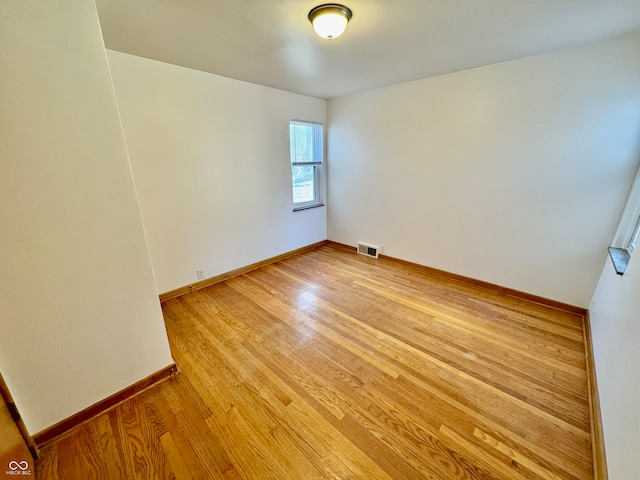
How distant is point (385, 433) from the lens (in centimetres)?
135

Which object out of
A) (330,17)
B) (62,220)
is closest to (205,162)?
(62,220)

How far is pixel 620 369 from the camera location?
3.98 feet

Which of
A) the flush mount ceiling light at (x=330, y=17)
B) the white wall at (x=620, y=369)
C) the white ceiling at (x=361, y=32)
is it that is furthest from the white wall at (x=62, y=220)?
the white wall at (x=620, y=369)

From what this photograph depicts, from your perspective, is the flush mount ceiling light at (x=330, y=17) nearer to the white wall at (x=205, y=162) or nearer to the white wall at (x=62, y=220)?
the white wall at (x=62, y=220)

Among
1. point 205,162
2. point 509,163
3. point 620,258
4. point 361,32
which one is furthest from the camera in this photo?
point 205,162

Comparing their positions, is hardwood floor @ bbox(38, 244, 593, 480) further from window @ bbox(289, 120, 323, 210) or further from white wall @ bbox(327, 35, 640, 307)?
window @ bbox(289, 120, 323, 210)

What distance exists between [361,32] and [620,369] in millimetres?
2439

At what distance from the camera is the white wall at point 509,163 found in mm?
2018

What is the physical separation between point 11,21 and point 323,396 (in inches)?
89.0

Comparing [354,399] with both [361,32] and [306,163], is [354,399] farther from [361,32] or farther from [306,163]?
[306,163]

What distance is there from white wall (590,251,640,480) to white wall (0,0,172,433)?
91.6 inches

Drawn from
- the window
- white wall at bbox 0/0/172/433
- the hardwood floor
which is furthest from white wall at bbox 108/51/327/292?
white wall at bbox 0/0/172/433

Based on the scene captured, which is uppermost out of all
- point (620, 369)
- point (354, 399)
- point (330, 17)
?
point (330, 17)

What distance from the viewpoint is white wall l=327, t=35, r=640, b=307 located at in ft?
6.62
